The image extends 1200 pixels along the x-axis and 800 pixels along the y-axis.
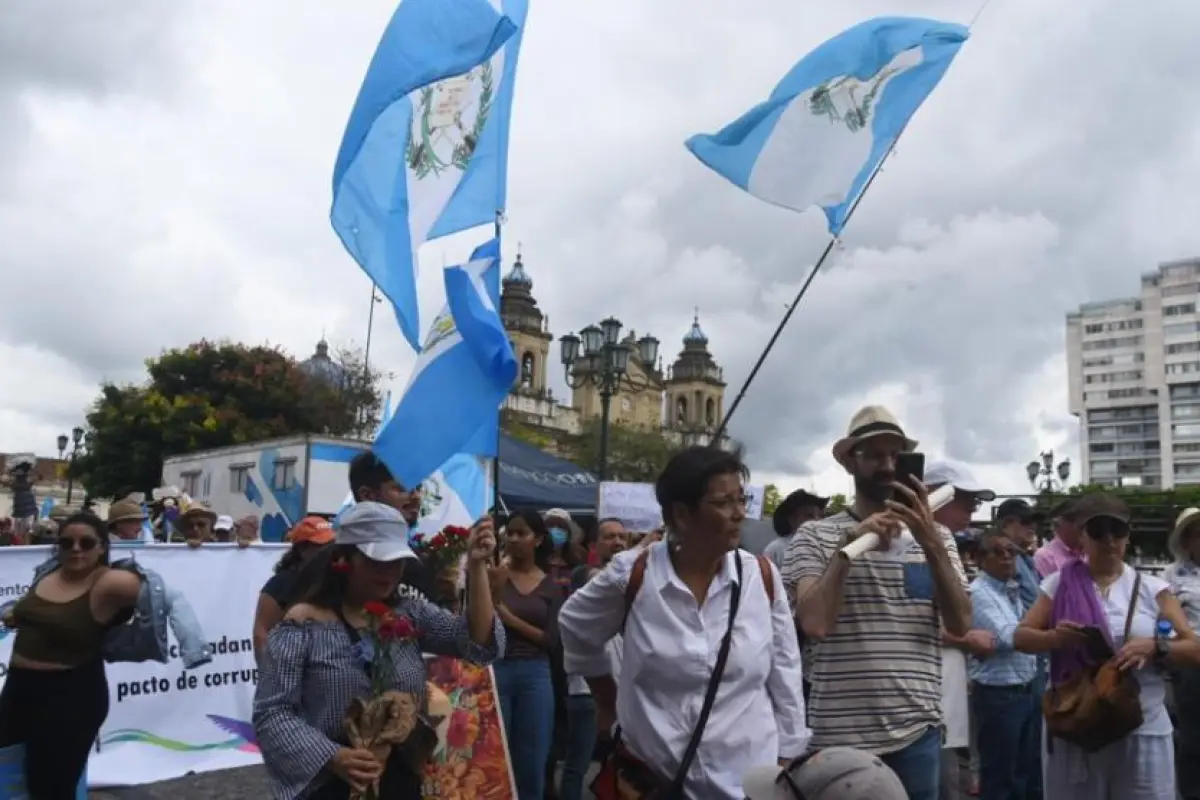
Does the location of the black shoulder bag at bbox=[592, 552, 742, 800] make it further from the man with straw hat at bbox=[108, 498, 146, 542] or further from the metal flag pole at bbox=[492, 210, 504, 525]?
the man with straw hat at bbox=[108, 498, 146, 542]

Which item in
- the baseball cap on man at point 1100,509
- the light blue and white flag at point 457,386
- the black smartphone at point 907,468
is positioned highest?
the light blue and white flag at point 457,386

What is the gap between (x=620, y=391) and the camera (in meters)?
98.1

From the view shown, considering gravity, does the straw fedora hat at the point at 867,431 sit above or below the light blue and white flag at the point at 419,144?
below

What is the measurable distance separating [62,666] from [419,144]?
113 inches

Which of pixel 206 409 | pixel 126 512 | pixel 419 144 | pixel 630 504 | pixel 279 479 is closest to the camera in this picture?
pixel 419 144

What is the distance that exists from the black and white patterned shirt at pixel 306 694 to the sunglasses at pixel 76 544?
2.16 metres

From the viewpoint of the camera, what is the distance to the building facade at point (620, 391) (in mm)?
89188

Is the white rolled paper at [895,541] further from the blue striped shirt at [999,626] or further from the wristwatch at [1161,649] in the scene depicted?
the blue striped shirt at [999,626]

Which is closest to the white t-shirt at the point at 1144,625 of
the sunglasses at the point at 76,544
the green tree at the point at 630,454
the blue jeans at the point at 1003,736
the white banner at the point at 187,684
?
the blue jeans at the point at 1003,736

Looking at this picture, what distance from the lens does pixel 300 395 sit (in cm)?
4431

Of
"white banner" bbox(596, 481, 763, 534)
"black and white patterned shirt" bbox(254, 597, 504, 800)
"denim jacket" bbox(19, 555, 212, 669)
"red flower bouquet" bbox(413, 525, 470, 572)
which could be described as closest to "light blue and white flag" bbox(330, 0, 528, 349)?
"red flower bouquet" bbox(413, 525, 470, 572)

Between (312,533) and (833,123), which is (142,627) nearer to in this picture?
(312,533)

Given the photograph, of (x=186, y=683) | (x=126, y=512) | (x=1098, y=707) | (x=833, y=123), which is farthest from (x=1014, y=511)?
(x=126, y=512)

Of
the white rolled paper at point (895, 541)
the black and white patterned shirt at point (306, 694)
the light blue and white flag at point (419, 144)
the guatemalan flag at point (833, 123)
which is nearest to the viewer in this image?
the black and white patterned shirt at point (306, 694)
